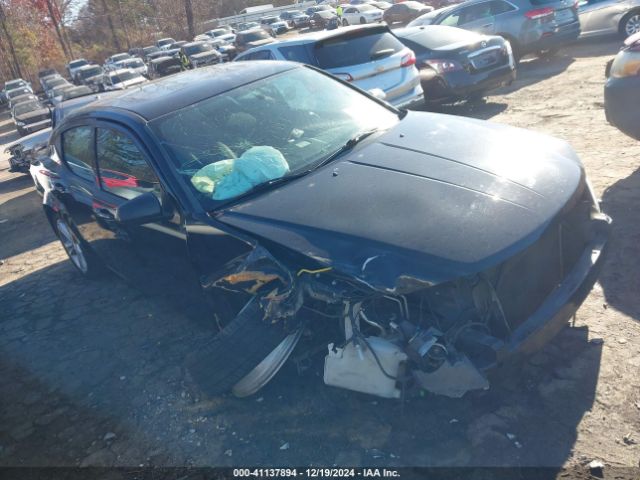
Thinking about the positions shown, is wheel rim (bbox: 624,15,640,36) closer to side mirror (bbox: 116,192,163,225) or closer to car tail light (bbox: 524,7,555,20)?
car tail light (bbox: 524,7,555,20)

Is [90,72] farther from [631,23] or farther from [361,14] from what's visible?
[631,23]

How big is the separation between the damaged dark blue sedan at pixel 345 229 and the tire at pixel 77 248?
1130 millimetres

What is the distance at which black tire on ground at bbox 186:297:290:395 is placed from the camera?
2939 mm

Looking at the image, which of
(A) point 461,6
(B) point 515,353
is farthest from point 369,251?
(A) point 461,6

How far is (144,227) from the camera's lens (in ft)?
12.1

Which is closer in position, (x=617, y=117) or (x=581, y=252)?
(x=581, y=252)

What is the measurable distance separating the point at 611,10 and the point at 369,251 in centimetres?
1112

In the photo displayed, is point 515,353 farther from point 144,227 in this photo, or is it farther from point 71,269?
point 71,269

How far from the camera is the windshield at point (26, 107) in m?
19.4

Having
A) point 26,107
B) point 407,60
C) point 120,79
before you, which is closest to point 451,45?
point 407,60

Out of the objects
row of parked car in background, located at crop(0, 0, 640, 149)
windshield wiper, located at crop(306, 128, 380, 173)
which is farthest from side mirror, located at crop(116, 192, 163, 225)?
row of parked car in background, located at crop(0, 0, 640, 149)

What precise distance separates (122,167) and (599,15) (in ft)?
35.8

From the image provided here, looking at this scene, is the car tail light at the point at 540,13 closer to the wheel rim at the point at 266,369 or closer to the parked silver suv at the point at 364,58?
the parked silver suv at the point at 364,58

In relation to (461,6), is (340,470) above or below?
below
